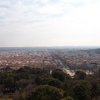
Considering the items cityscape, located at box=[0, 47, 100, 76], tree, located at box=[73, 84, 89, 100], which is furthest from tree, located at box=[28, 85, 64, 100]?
cityscape, located at box=[0, 47, 100, 76]

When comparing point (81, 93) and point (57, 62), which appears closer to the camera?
point (81, 93)

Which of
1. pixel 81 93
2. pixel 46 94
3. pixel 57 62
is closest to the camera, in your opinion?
pixel 46 94

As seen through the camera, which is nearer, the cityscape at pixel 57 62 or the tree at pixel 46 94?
the tree at pixel 46 94

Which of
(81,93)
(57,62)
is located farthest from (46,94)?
(57,62)

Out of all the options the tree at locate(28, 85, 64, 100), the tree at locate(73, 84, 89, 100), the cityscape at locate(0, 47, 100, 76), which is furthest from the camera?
the cityscape at locate(0, 47, 100, 76)

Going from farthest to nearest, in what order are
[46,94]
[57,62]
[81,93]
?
[57,62] → [81,93] → [46,94]

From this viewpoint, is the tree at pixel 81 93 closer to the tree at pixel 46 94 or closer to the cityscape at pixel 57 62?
the tree at pixel 46 94

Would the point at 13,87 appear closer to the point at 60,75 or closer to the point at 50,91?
the point at 60,75

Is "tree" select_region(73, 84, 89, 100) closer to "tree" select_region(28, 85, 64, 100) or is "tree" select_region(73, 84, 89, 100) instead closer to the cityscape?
"tree" select_region(28, 85, 64, 100)

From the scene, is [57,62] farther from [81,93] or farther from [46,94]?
[46,94]

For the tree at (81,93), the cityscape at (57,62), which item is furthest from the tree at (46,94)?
the cityscape at (57,62)

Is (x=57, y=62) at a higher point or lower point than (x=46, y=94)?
lower

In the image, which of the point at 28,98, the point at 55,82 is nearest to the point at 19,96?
the point at 28,98
